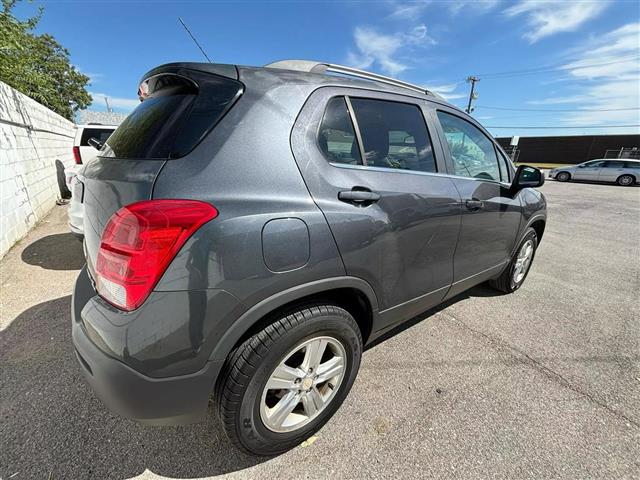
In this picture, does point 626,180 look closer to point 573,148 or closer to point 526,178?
point 573,148

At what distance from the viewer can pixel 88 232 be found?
1.59 m

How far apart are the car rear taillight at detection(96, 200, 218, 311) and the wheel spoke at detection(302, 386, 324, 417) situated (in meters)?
1.00

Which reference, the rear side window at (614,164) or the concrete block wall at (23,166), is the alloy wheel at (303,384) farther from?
the rear side window at (614,164)

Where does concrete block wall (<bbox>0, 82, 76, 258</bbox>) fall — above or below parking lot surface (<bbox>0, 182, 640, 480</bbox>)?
above

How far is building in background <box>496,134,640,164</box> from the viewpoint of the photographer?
94.1 feet

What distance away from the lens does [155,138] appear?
→ 140 cm

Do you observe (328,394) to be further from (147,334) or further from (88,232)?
(88,232)

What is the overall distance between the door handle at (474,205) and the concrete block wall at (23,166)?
17.8 ft

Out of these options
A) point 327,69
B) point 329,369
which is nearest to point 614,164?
point 327,69

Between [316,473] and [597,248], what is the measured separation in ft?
21.3

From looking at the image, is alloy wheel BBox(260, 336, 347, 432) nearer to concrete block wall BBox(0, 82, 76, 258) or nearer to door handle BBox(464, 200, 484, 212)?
door handle BBox(464, 200, 484, 212)

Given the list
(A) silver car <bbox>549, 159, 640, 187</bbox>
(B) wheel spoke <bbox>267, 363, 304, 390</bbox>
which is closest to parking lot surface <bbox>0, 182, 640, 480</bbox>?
(B) wheel spoke <bbox>267, 363, 304, 390</bbox>

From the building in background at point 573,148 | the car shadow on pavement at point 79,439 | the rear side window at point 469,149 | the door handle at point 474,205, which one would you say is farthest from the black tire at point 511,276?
the building in background at point 573,148

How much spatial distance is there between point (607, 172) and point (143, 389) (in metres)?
24.9
